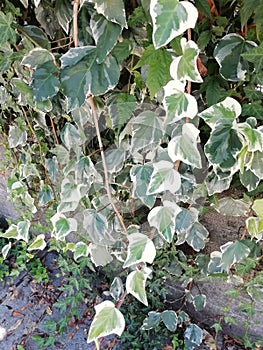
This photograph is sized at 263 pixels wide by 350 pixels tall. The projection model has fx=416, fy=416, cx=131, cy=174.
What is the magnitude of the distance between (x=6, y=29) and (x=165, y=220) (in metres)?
0.55

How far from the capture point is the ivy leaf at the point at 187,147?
79cm

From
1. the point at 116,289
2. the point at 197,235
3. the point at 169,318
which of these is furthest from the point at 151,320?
the point at 197,235

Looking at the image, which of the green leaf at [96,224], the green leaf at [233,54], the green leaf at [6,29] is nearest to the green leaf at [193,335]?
the green leaf at [96,224]

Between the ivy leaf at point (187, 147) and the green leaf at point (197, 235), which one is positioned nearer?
the ivy leaf at point (187, 147)

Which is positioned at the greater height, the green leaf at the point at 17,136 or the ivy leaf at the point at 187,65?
the ivy leaf at the point at 187,65

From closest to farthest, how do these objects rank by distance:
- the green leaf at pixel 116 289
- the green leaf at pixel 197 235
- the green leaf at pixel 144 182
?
the green leaf at pixel 144 182 < the green leaf at pixel 197 235 < the green leaf at pixel 116 289

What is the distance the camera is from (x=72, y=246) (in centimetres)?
144

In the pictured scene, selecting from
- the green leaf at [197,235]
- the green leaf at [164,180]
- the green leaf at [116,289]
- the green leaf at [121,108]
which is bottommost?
the green leaf at [116,289]

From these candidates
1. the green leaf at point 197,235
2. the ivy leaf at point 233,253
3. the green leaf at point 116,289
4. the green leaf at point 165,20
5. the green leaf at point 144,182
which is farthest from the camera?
the green leaf at point 116,289

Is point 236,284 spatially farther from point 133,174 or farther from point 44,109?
point 44,109

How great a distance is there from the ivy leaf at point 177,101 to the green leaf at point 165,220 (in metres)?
0.25

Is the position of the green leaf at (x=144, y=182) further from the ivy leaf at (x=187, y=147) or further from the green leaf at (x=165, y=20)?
the green leaf at (x=165, y=20)

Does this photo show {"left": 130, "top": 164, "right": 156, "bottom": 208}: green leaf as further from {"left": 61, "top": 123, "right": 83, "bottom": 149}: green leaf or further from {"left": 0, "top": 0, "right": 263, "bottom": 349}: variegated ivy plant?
{"left": 61, "top": 123, "right": 83, "bottom": 149}: green leaf

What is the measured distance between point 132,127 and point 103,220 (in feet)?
1.02
